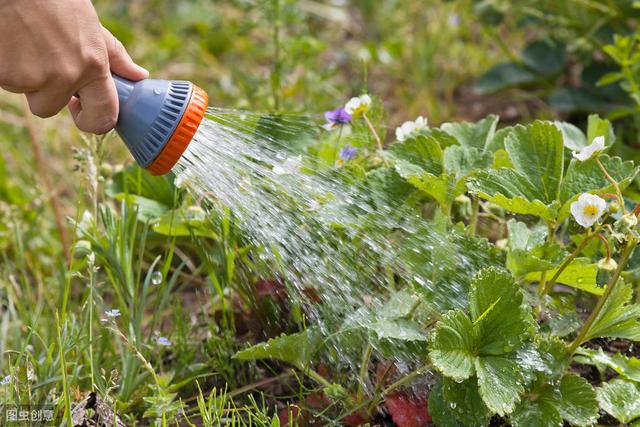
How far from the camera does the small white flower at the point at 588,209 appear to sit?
4.49 feet

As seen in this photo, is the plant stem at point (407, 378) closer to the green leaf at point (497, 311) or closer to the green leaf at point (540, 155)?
the green leaf at point (497, 311)

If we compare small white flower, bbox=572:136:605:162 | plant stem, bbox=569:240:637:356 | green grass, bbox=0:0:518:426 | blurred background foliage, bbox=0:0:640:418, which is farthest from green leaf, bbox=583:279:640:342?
blurred background foliage, bbox=0:0:640:418

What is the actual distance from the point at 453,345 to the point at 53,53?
0.83 meters

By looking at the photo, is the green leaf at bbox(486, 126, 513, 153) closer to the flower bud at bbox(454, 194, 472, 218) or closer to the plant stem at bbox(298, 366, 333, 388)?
the flower bud at bbox(454, 194, 472, 218)

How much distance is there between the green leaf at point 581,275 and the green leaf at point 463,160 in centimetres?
24

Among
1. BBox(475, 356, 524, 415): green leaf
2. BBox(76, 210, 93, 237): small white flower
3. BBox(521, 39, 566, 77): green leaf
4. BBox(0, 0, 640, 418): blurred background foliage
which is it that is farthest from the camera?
BBox(521, 39, 566, 77): green leaf

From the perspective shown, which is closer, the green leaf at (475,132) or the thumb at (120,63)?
the thumb at (120,63)

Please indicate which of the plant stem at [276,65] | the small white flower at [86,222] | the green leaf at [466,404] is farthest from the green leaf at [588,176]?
the plant stem at [276,65]

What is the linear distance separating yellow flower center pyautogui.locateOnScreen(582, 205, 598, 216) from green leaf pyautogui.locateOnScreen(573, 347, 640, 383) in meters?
0.28

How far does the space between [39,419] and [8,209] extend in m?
0.99

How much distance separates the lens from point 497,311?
1.39m

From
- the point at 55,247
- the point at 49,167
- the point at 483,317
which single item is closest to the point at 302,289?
the point at 483,317

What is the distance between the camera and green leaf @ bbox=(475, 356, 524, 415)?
1.30 meters

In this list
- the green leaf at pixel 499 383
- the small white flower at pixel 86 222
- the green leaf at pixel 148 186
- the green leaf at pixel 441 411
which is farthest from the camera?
the green leaf at pixel 148 186
